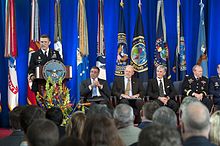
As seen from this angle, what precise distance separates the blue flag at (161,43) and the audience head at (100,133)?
643cm

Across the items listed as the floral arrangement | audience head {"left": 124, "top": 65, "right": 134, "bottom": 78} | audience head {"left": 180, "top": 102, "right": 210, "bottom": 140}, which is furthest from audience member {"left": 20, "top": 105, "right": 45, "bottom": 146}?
audience head {"left": 124, "top": 65, "right": 134, "bottom": 78}

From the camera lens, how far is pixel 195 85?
805 cm

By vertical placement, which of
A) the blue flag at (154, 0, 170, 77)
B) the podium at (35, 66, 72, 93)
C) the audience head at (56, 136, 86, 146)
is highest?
the blue flag at (154, 0, 170, 77)

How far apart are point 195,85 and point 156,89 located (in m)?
0.76

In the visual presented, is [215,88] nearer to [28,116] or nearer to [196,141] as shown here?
[28,116]

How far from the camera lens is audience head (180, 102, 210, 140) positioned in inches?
95.9

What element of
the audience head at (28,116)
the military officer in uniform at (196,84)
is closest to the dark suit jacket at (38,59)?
the military officer in uniform at (196,84)

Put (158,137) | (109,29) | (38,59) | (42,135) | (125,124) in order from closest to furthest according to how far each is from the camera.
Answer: (158,137) → (42,135) → (125,124) → (38,59) → (109,29)

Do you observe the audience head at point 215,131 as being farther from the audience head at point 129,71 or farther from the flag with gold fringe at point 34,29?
the flag with gold fringe at point 34,29

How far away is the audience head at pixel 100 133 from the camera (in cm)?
234

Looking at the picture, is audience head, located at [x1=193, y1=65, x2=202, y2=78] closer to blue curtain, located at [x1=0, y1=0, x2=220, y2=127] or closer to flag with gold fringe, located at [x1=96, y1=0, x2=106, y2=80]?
blue curtain, located at [x1=0, y1=0, x2=220, y2=127]

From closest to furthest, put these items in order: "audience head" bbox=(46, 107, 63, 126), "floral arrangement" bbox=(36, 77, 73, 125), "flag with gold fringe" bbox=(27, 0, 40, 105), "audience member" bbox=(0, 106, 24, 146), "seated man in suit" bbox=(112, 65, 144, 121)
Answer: "audience member" bbox=(0, 106, 24, 146) < "audience head" bbox=(46, 107, 63, 126) < "floral arrangement" bbox=(36, 77, 73, 125) < "seated man in suit" bbox=(112, 65, 144, 121) < "flag with gold fringe" bbox=(27, 0, 40, 105)

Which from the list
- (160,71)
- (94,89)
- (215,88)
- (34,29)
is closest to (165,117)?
(94,89)

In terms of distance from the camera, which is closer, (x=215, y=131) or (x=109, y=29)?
(x=215, y=131)
